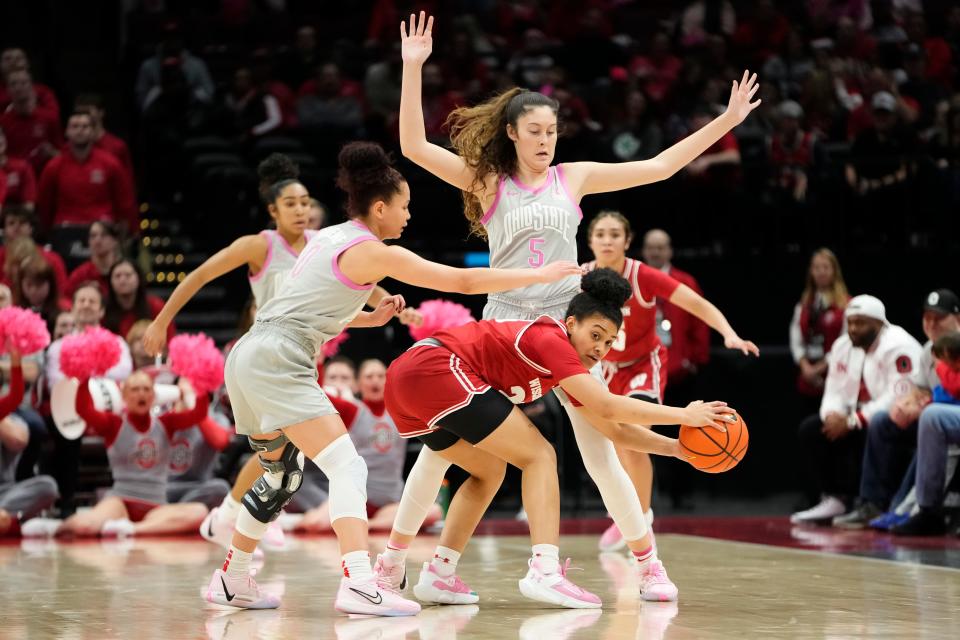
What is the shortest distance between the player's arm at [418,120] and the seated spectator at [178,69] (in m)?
7.58

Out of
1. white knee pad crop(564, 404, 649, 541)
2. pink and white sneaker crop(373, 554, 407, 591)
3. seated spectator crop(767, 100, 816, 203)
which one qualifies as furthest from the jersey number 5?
seated spectator crop(767, 100, 816, 203)

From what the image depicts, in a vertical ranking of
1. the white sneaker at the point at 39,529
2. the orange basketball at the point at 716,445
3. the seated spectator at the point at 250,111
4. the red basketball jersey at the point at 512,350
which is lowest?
the white sneaker at the point at 39,529

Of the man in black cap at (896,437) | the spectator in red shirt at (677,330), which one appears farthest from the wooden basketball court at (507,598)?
the spectator in red shirt at (677,330)

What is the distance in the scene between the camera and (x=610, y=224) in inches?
276

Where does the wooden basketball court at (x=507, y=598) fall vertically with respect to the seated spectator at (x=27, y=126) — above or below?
below

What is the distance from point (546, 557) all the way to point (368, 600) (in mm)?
626

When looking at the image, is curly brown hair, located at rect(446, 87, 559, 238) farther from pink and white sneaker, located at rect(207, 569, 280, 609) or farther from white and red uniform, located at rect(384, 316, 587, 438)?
pink and white sneaker, located at rect(207, 569, 280, 609)

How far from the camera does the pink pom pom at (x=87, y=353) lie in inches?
315

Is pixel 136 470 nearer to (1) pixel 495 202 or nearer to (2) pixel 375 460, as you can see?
(2) pixel 375 460

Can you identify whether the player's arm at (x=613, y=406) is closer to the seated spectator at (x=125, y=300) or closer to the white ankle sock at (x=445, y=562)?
the white ankle sock at (x=445, y=562)

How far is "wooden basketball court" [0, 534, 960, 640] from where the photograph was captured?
14.4ft

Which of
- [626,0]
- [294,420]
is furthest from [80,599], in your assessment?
[626,0]

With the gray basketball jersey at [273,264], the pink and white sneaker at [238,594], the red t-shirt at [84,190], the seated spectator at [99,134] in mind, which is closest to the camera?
the pink and white sneaker at [238,594]

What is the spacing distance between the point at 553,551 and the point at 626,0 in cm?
1234
